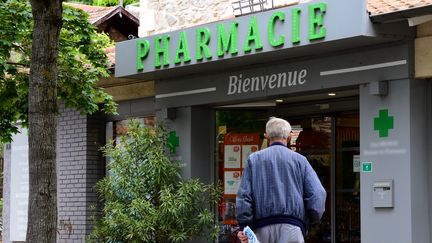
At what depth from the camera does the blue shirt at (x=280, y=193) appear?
690cm

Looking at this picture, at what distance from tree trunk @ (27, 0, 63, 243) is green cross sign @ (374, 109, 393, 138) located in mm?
3785

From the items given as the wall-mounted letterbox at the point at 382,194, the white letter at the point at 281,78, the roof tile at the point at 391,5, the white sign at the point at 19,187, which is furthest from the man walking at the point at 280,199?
the white sign at the point at 19,187

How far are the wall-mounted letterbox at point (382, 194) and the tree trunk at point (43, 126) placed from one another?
3728 millimetres

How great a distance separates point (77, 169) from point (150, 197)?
315 cm

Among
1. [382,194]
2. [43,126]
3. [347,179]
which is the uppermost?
[43,126]

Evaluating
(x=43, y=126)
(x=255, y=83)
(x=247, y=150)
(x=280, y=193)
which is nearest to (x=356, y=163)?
(x=255, y=83)

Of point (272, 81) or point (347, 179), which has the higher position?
point (272, 81)

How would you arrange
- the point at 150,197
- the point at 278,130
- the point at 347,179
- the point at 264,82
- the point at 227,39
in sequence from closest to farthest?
the point at 278,130 < the point at 227,39 < the point at 264,82 < the point at 347,179 < the point at 150,197

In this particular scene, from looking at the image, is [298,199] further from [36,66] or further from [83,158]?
[83,158]

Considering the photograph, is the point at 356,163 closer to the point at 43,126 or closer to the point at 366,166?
the point at 366,166

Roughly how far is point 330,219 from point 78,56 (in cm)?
414

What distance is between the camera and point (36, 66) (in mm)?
8836

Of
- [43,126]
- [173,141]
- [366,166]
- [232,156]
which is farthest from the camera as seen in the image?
[232,156]

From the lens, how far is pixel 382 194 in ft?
34.4
